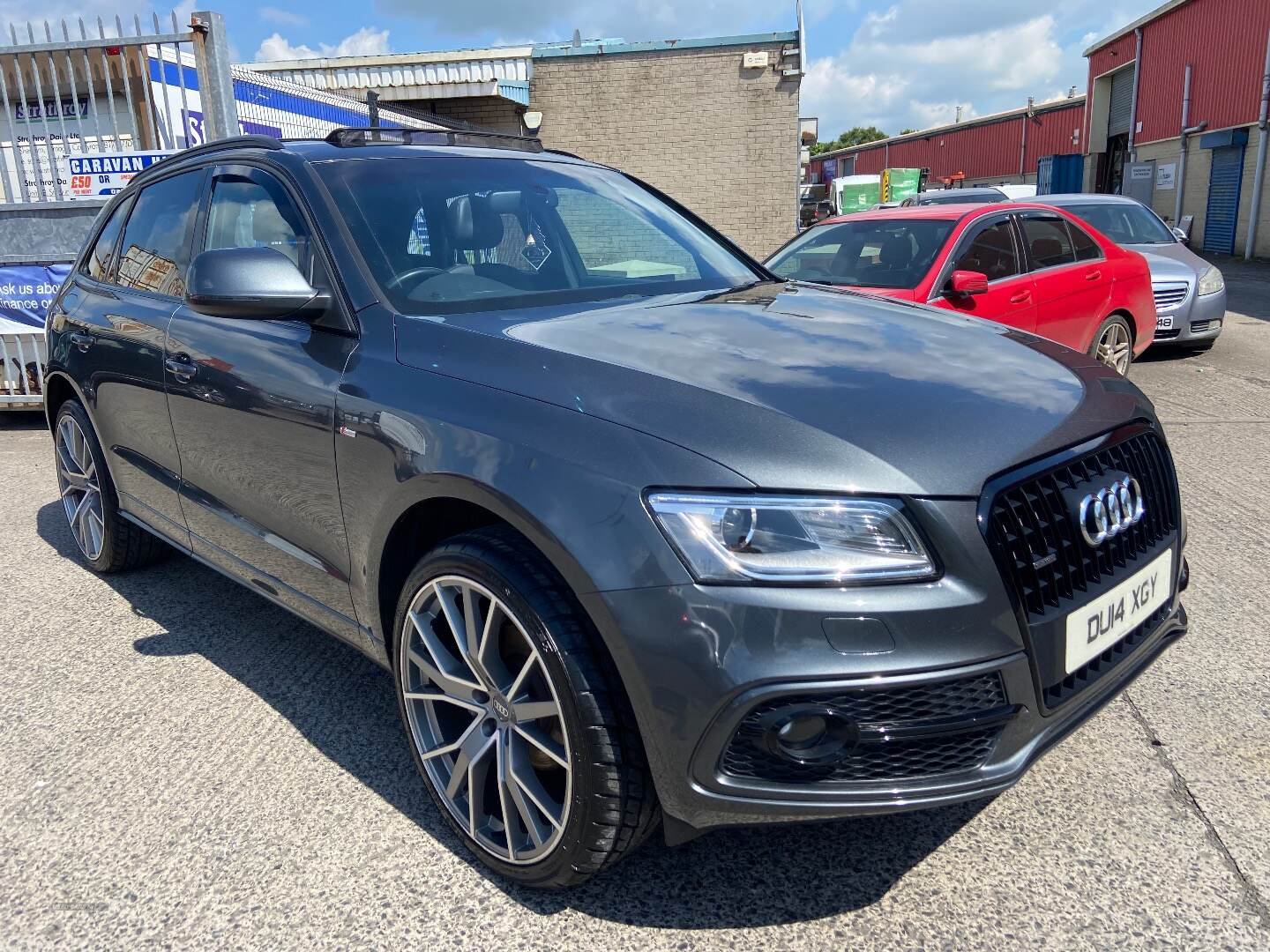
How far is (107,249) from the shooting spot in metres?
4.13

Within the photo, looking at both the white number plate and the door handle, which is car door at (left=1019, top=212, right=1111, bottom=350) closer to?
the white number plate

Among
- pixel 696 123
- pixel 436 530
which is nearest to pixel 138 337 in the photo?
pixel 436 530

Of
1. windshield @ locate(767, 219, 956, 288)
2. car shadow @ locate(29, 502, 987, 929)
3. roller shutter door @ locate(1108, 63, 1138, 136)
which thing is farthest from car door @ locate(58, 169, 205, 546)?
roller shutter door @ locate(1108, 63, 1138, 136)

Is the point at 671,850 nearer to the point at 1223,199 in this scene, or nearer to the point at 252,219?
the point at 252,219

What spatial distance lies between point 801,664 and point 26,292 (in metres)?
7.55

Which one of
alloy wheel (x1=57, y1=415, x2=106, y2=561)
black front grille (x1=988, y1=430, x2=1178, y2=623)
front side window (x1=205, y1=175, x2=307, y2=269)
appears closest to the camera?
black front grille (x1=988, y1=430, x2=1178, y2=623)

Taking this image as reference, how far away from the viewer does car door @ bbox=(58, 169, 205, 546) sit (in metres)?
3.43

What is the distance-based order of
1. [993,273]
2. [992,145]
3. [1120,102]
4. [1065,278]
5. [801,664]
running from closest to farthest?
[801,664] → [993,273] → [1065,278] → [1120,102] → [992,145]

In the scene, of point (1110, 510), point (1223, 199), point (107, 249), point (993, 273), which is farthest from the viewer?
point (1223, 199)

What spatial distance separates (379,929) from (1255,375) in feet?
28.7

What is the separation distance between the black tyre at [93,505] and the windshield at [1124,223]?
8.98 m

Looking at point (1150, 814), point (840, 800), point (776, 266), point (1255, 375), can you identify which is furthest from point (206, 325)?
point (1255, 375)

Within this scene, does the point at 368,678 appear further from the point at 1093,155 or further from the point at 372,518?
the point at 1093,155

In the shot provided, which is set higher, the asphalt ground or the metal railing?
the metal railing
